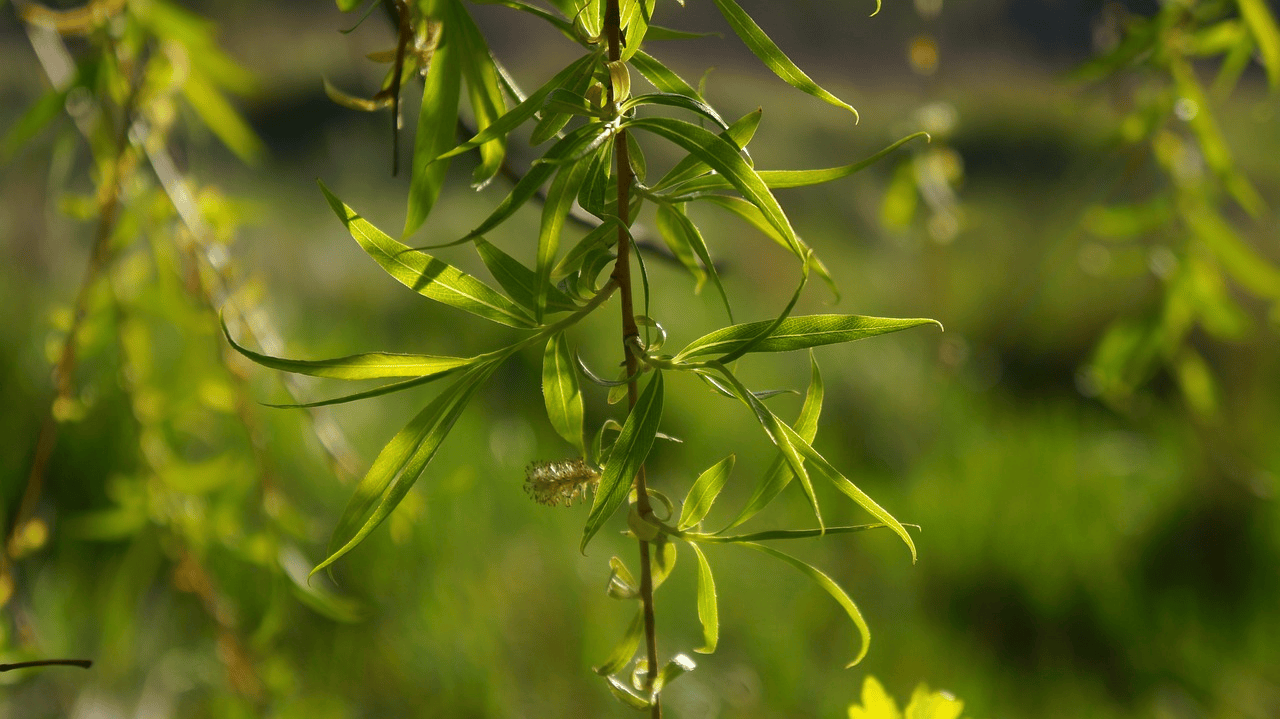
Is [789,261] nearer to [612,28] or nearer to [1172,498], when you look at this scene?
[1172,498]

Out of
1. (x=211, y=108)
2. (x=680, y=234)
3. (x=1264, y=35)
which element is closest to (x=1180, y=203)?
(x=1264, y=35)

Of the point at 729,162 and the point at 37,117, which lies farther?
the point at 37,117

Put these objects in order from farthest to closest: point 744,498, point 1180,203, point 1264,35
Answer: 1. point 744,498
2. point 1180,203
3. point 1264,35

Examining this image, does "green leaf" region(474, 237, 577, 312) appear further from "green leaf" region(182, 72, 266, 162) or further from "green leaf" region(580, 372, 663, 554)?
"green leaf" region(182, 72, 266, 162)

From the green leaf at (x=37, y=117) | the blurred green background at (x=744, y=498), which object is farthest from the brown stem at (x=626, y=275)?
the green leaf at (x=37, y=117)

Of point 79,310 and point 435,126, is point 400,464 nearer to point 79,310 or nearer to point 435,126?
point 435,126

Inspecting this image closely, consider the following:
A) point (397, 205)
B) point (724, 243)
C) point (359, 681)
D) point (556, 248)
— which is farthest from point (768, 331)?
point (397, 205)
